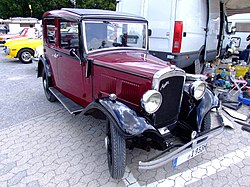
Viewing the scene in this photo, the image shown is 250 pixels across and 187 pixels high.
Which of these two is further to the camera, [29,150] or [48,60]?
[48,60]

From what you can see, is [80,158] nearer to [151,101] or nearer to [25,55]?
[151,101]

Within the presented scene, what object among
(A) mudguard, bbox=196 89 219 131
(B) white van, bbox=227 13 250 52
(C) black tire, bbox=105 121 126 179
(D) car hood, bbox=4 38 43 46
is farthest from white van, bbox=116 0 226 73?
(B) white van, bbox=227 13 250 52

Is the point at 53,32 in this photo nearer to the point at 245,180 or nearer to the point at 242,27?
the point at 245,180

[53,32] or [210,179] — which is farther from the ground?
[53,32]

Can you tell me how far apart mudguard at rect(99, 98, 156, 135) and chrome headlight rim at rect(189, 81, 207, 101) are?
2.91ft

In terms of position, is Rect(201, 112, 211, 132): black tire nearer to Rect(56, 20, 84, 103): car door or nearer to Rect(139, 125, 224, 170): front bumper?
Rect(139, 125, 224, 170): front bumper

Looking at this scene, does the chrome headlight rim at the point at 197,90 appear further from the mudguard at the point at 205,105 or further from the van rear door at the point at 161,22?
the van rear door at the point at 161,22

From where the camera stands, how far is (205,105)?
9.56 ft

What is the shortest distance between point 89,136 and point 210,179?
1.87 meters

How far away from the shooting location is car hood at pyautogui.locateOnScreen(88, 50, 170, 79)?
8.27 ft

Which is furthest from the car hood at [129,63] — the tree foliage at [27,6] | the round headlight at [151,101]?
the tree foliage at [27,6]

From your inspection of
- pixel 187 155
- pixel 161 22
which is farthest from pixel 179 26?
pixel 187 155

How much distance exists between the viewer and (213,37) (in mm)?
6648

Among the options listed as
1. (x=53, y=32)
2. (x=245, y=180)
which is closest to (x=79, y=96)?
(x=53, y=32)
